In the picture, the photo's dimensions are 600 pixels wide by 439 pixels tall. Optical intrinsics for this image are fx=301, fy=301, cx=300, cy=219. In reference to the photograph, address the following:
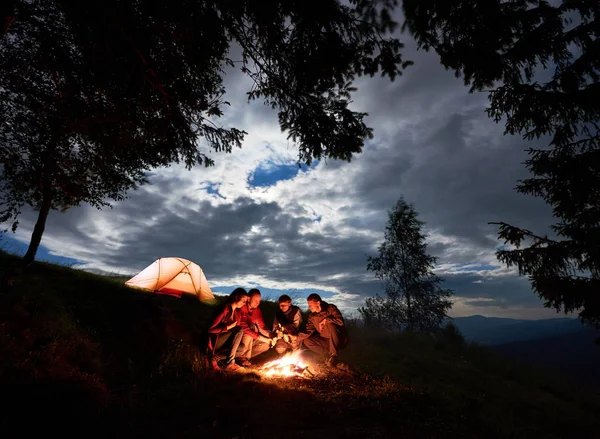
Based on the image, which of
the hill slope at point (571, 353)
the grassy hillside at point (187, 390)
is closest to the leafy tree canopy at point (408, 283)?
the grassy hillside at point (187, 390)

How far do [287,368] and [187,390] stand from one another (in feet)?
8.28

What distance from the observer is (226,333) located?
25.7 ft

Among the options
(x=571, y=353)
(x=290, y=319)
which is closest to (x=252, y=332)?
(x=290, y=319)

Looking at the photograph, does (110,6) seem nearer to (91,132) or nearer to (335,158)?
(91,132)

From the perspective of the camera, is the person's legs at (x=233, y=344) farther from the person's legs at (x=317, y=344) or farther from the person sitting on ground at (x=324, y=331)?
the person's legs at (x=317, y=344)

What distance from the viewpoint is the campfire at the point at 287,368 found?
7117mm

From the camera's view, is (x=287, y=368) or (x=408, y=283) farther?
(x=408, y=283)

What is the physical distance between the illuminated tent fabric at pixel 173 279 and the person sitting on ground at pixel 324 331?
6.77 metres

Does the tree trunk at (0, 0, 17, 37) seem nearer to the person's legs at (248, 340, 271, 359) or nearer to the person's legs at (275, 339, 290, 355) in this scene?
the person's legs at (248, 340, 271, 359)

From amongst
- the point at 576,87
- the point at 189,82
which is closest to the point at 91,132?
the point at 189,82

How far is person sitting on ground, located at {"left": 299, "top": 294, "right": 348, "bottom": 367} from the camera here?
8406mm

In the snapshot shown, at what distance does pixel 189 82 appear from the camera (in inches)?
304

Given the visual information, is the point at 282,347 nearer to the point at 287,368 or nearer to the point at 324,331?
the point at 287,368

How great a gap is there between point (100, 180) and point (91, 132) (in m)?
7.80
